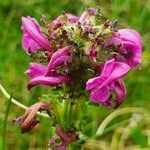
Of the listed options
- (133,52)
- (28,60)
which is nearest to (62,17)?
(133,52)

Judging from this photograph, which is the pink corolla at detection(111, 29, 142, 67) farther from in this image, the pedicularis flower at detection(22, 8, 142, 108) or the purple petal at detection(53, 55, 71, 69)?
the purple petal at detection(53, 55, 71, 69)

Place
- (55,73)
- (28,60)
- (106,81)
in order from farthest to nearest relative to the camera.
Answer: (28,60)
(55,73)
(106,81)

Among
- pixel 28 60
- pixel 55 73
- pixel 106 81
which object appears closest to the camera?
pixel 106 81

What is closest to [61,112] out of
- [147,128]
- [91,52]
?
[91,52]

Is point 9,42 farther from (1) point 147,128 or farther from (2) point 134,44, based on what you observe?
(2) point 134,44

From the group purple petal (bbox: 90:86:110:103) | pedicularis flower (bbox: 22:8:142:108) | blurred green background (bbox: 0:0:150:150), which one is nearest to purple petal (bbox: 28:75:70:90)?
pedicularis flower (bbox: 22:8:142:108)

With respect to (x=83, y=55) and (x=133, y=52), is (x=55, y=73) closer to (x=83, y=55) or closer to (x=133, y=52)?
(x=83, y=55)

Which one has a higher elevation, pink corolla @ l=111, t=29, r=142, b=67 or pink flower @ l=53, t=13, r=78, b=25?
pink flower @ l=53, t=13, r=78, b=25

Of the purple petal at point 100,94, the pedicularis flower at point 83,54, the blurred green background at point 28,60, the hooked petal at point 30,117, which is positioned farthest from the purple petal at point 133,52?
the blurred green background at point 28,60
